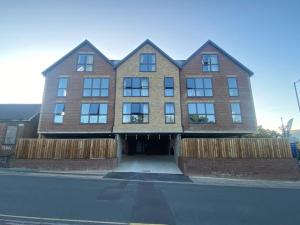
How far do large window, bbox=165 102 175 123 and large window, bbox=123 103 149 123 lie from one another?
2.25 m

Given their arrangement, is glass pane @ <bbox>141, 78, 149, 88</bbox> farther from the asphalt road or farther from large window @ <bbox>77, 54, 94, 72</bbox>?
the asphalt road

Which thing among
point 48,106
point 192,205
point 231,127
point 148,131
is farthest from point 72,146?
point 231,127

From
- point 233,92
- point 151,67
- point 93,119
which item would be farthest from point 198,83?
point 93,119

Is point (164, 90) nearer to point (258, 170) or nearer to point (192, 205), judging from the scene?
point (258, 170)

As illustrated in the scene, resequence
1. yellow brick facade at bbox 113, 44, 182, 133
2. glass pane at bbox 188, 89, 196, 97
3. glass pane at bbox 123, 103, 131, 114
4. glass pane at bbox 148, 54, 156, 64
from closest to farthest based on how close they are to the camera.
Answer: yellow brick facade at bbox 113, 44, 182, 133, glass pane at bbox 123, 103, 131, 114, glass pane at bbox 188, 89, 196, 97, glass pane at bbox 148, 54, 156, 64

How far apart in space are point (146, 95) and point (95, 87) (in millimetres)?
6354

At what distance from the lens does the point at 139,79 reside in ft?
75.3

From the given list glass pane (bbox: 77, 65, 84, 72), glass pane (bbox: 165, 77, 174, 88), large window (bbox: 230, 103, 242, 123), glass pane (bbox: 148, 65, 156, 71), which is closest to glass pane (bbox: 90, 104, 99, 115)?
glass pane (bbox: 77, 65, 84, 72)

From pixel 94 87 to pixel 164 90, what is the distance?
8.57 metres

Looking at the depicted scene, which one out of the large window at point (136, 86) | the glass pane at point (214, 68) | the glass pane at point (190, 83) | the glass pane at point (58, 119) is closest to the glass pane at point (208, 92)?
the glass pane at point (190, 83)

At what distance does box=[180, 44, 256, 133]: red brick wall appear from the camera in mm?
21750

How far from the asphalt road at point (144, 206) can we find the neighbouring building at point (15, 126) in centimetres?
1451

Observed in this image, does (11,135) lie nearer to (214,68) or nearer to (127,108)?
(127,108)

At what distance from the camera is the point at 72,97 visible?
882 inches
